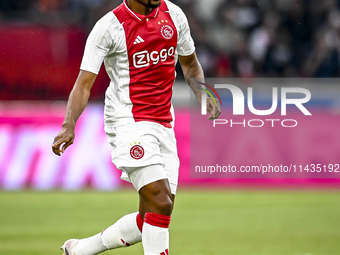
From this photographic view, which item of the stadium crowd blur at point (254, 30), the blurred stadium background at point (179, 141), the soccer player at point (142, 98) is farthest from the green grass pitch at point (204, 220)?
the stadium crowd blur at point (254, 30)

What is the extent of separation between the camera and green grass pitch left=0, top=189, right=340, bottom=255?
20.0 ft

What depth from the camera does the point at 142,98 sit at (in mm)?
4379

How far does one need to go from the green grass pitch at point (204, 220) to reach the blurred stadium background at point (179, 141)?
0.01 meters

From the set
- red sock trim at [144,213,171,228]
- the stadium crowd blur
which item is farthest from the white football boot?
the stadium crowd blur

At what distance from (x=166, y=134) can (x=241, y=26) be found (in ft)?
27.7

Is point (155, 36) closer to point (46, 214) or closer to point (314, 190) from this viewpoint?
point (46, 214)

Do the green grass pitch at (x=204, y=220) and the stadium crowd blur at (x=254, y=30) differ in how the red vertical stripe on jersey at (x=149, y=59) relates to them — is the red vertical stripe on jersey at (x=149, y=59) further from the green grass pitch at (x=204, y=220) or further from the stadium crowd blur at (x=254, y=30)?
the stadium crowd blur at (x=254, y=30)

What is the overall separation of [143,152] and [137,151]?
0.13ft

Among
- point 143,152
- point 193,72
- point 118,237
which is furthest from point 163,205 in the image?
point 193,72

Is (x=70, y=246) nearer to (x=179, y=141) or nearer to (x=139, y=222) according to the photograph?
(x=139, y=222)

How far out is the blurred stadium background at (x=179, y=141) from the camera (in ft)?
22.6

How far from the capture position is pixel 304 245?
6.19 m

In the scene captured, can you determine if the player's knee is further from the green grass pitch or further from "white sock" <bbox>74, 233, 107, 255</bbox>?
the green grass pitch

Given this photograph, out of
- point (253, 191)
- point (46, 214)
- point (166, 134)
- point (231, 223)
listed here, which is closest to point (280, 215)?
point (231, 223)
